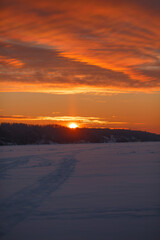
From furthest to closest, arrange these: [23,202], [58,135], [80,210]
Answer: [58,135], [23,202], [80,210]

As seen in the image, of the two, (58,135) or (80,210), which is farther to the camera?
(58,135)

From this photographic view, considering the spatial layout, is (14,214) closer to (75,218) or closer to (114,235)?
(75,218)

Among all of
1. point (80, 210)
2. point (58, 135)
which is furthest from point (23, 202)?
point (58, 135)

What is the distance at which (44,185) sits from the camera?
9.27 metres

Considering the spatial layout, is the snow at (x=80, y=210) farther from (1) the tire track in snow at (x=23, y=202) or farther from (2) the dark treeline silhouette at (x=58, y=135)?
(2) the dark treeline silhouette at (x=58, y=135)

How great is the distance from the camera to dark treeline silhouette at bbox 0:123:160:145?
106312 mm

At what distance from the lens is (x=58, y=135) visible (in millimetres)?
118000

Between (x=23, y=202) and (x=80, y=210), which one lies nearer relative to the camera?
(x=80, y=210)

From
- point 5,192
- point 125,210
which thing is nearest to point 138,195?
point 125,210

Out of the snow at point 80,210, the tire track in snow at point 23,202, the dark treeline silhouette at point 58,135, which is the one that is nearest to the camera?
the snow at point 80,210

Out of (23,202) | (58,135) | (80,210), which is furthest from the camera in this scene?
(58,135)

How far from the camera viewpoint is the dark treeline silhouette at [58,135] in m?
106

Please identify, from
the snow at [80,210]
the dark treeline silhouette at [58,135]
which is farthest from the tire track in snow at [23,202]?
the dark treeline silhouette at [58,135]

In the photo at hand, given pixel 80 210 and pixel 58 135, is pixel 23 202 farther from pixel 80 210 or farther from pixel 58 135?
pixel 58 135
